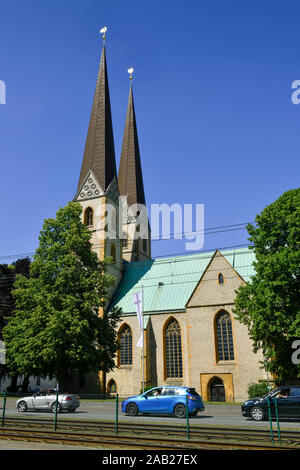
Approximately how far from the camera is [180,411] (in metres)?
18.5

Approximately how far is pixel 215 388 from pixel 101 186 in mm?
27116

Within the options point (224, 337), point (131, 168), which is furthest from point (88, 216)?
point (224, 337)

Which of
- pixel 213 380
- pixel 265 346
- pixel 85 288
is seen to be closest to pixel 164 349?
pixel 213 380

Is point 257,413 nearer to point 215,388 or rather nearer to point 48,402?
point 48,402

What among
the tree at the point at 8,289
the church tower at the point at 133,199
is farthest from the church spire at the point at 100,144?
the tree at the point at 8,289

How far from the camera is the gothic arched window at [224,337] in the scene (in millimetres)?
Answer: 34688

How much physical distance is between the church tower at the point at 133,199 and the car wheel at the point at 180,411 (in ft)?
119

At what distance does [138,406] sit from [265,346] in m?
11.4

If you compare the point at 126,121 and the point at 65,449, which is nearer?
the point at 65,449

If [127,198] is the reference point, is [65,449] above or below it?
below

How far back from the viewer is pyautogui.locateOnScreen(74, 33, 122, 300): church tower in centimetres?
4672

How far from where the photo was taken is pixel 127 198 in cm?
5878
